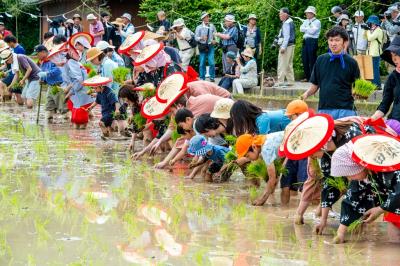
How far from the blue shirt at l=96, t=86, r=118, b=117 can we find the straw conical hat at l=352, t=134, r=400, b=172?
720cm

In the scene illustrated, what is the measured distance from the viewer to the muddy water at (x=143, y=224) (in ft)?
21.4

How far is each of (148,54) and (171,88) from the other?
1.23 metres

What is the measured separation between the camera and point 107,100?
44.6 feet

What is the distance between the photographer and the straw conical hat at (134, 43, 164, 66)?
1184 cm

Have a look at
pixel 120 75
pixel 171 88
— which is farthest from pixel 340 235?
pixel 120 75

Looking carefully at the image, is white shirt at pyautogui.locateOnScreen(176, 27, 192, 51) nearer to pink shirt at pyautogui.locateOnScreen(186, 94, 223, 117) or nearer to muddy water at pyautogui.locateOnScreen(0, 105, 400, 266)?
muddy water at pyautogui.locateOnScreen(0, 105, 400, 266)

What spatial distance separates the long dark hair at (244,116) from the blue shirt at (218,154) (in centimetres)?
Answer: 84

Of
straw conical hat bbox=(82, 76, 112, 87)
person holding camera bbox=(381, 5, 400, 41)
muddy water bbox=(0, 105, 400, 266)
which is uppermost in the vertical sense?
person holding camera bbox=(381, 5, 400, 41)

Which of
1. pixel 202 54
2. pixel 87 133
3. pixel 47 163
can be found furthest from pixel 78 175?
pixel 202 54

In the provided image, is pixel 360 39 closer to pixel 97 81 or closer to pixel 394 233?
pixel 97 81

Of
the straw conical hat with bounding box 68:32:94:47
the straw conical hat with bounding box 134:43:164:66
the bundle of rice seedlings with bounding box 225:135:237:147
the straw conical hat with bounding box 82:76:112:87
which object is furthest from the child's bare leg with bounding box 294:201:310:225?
the straw conical hat with bounding box 68:32:94:47

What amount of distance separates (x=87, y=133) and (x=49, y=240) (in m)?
7.59

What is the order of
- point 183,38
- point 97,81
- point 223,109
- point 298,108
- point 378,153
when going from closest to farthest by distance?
point 378,153, point 298,108, point 223,109, point 97,81, point 183,38

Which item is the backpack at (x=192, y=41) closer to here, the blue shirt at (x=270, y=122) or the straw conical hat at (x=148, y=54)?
the straw conical hat at (x=148, y=54)
